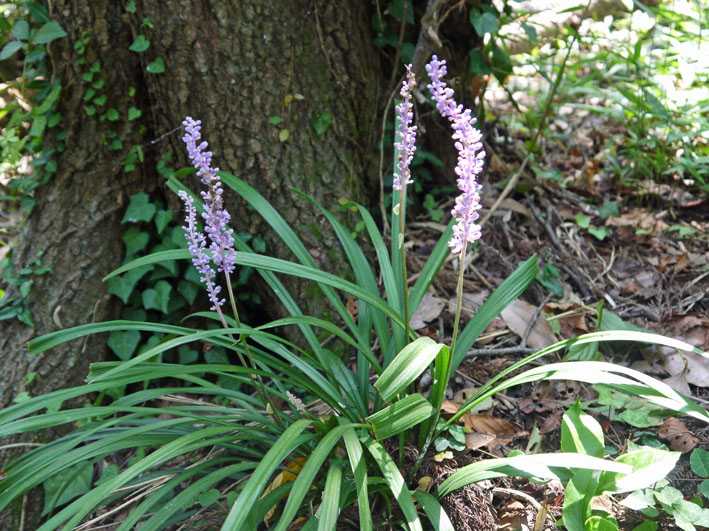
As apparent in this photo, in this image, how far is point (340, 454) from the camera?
5.77 ft

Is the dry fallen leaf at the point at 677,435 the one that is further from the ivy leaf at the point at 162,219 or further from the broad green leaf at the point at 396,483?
the ivy leaf at the point at 162,219

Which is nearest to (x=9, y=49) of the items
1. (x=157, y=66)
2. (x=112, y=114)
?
(x=112, y=114)

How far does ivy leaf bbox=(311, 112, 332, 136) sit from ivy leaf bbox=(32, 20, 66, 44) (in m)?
1.03

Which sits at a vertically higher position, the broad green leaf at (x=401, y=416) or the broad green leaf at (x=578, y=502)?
the broad green leaf at (x=401, y=416)

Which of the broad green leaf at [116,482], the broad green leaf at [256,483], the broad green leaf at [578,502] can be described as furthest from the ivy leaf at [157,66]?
the broad green leaf at [578,502]

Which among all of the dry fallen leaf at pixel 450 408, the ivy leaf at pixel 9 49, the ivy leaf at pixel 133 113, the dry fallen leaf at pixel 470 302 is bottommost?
the dry fallen leaf at pixel 450 408

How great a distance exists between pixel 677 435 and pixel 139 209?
2.17 metres

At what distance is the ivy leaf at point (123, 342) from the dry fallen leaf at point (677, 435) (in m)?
2.00

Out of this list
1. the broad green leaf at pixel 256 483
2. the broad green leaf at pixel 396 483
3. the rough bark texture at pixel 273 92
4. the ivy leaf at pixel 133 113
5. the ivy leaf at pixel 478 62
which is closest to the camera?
the broad green leaf at pixel 256 483

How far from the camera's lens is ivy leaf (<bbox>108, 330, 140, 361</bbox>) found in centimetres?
234

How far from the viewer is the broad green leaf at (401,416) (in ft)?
4.38

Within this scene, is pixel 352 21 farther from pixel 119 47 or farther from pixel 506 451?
pixel 506 451

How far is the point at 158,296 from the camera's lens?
2373 millimetres

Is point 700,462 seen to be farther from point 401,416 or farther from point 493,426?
point 401,416
